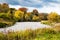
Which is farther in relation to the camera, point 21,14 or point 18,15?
point 18,15

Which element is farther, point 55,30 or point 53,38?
point 55,30

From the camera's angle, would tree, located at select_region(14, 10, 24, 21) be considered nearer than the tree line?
No

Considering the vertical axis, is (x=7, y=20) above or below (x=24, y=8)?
below

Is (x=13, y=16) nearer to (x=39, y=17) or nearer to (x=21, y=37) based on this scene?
(x=39, y=17)

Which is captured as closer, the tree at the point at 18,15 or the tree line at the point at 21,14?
the tree line at the point at 21,14

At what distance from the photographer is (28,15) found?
993cm

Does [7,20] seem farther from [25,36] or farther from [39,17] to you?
[25,36]

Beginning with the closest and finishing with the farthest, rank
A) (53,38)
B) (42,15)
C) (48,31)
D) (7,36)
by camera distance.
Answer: (7,36), (53,38), (48,31), (42,15)

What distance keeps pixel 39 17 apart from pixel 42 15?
A: 505 mm

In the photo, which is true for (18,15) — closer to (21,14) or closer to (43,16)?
(21,14)

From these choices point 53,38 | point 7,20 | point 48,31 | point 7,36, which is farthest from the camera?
point 7,20

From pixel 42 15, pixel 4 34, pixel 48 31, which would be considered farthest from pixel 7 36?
pixel 42 15

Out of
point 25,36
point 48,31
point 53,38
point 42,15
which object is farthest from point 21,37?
point 42,15

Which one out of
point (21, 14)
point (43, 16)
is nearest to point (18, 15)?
point (21, 14)
